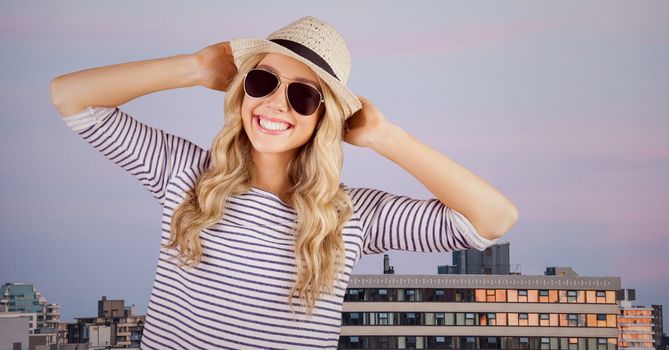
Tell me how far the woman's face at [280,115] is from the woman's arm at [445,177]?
118 millimetres

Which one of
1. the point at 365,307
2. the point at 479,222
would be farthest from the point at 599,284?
the point at 479,222

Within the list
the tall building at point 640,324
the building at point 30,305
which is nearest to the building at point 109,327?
the building at point 30,305

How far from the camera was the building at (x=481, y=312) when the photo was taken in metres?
61.9

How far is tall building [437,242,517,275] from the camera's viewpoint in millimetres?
66375

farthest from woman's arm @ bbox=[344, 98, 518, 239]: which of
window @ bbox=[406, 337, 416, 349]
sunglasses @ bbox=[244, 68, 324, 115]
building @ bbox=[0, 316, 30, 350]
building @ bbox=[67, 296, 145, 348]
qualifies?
window @ bbox=[406, 337, 416, 349]

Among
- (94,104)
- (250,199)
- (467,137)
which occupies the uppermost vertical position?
(467,137)

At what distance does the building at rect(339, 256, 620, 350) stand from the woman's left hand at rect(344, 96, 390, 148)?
2299 inches

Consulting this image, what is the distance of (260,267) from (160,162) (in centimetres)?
29

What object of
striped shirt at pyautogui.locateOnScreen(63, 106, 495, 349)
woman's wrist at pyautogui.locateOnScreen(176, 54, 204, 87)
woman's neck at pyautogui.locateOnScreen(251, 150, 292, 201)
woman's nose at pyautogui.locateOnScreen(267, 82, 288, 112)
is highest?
woman's wrist at pyautogui.locateOnScreen(176, 54, 204, 87)

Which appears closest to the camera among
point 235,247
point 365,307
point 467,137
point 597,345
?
point 235,247

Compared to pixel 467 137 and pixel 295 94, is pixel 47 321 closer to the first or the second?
pixel 467 137

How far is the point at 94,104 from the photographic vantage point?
7.02ft

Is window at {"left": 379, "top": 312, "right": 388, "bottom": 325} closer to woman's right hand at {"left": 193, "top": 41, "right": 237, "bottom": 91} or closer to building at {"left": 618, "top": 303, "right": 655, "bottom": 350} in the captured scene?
building at {"left": 618, "top": 303, "right": 655, "bottom": 350}

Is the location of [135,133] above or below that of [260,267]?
above
